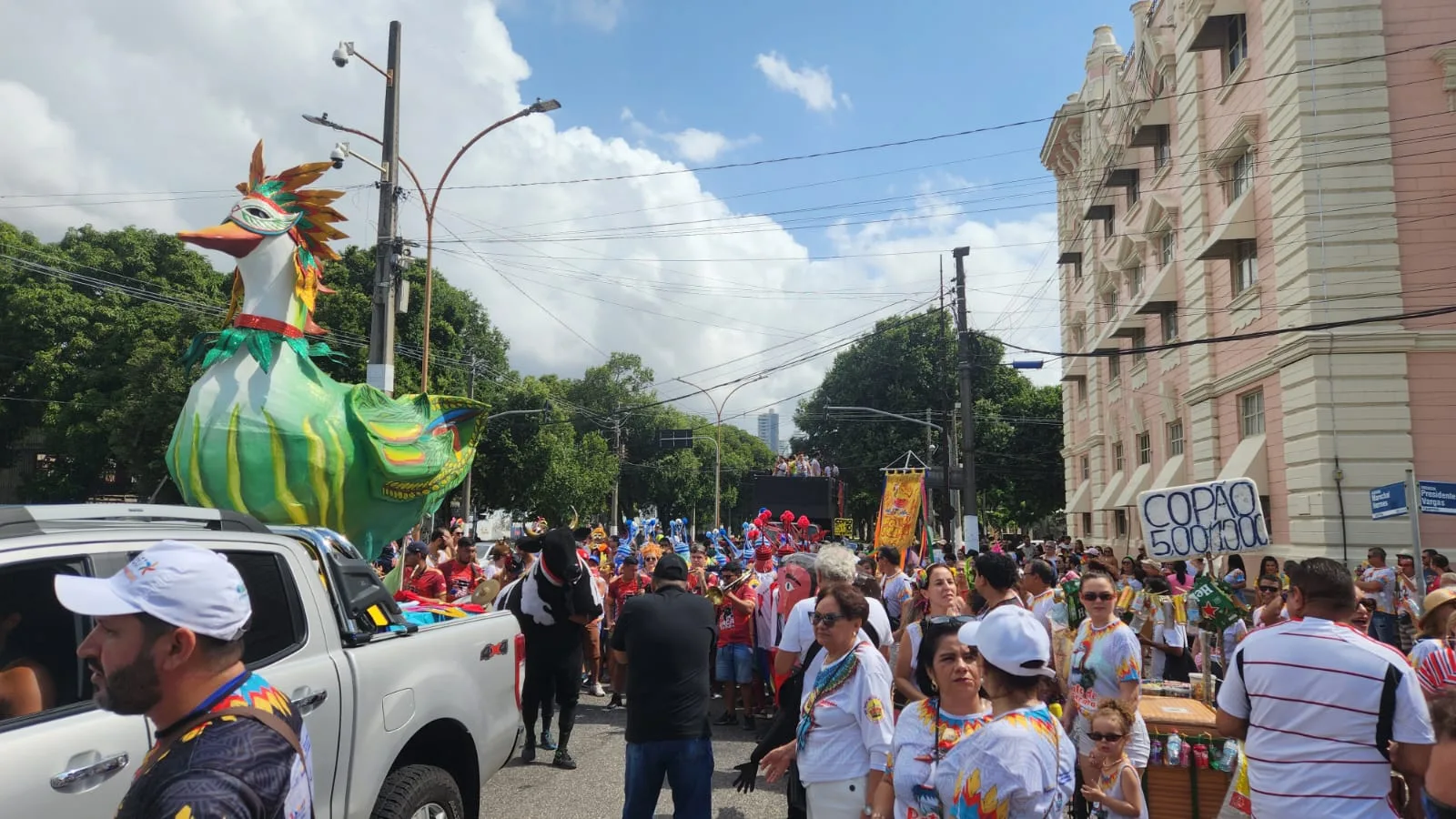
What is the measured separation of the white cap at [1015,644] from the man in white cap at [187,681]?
6.19 ft

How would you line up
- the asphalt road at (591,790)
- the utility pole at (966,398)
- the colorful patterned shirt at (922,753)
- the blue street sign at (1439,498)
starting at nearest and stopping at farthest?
the colorful patterned shirt at (922,753)
the asphalt road at (591,790)
the blue street sign at (1439,498)
the utility pole at (966,398)

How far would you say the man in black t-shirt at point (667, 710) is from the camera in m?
4.42

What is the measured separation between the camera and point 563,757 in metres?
7.06

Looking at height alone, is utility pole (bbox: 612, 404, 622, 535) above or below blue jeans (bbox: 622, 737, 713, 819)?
above

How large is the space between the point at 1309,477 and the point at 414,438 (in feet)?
45.7

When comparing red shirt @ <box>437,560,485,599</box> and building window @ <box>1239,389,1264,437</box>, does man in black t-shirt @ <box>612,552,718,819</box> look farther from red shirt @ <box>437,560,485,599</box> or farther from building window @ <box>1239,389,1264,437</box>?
building window @ <box>1239,389,1264,437</box>

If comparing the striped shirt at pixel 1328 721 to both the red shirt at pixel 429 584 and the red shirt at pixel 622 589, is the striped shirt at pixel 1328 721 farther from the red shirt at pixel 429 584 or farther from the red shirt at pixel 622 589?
the red shirt at pixel 429 584

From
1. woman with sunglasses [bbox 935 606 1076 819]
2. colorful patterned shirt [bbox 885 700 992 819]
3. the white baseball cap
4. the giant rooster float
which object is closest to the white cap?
woman with sunglasses [bbox 935 606 1076 819]

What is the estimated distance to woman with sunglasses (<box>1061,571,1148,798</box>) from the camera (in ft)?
15.1

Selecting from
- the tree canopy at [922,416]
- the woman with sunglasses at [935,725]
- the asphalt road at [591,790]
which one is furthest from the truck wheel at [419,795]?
the tree canopy at [922,416]

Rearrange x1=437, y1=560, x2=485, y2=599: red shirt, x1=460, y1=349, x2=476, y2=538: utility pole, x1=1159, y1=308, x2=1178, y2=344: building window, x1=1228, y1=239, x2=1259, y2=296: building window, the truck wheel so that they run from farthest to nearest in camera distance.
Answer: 1. x1=460, y1=349, x2=476, y2=538: utility pole
2. x1=1159, y1=308, x2=1178, y2=344: building window
3. x1=1228, y1=239, x2=1259, y2=296: building window
4. x1=437, y1=560, x2=485, y2=599: red shirt
5. the truck wheel

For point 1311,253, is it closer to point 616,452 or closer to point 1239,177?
point 1239,177

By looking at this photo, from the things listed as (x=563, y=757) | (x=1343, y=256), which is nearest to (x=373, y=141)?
(x=563, y=757)

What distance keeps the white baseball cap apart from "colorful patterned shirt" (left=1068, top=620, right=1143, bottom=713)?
14.0ft
